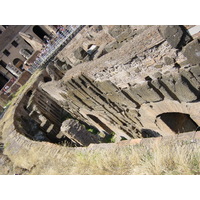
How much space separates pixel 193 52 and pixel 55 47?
18.6 metres

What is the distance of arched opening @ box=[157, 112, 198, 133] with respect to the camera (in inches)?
265

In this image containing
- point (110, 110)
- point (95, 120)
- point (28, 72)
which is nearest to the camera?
point (110, 110)

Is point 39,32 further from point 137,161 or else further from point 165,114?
point 137,161

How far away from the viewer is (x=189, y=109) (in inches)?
212

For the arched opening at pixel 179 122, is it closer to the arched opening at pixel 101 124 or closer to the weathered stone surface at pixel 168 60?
the weathered stone surface at pixel 168 60

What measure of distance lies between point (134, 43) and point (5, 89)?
21.8 m

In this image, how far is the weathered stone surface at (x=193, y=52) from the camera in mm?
4098

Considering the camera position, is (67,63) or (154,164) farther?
(67,63)

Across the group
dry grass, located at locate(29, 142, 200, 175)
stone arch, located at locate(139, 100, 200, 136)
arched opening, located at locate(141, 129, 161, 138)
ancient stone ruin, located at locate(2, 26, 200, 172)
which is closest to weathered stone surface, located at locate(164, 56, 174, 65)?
ancient stone ruin, located at locate(2, 26, 200, 172)

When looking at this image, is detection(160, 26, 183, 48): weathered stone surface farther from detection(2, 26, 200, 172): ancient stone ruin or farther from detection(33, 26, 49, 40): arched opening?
detection(33, 26, 49, 40): arched opening

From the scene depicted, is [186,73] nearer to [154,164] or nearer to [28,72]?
[154,164]

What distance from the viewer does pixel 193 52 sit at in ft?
13.7

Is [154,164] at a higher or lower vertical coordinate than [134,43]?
lower

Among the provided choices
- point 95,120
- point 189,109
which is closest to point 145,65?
point 189,109
